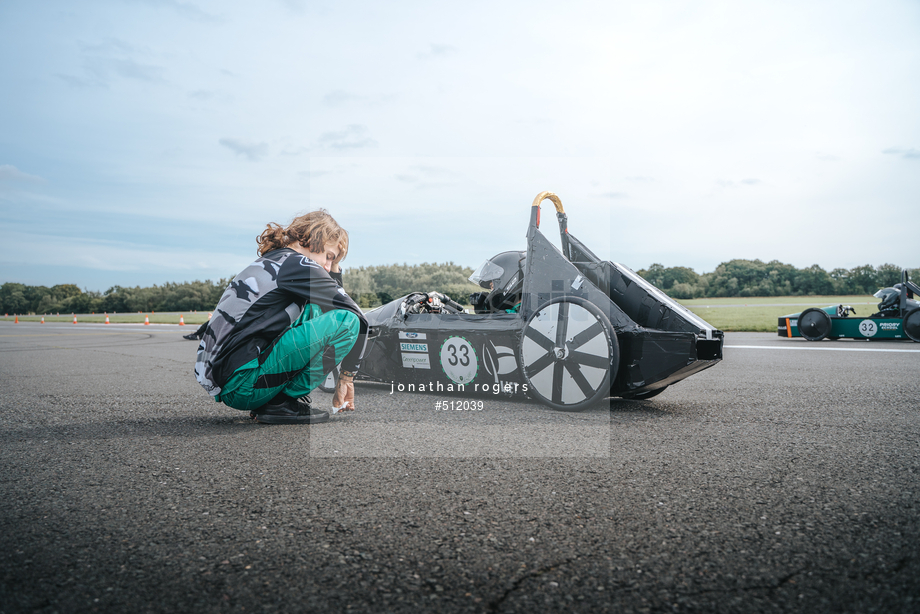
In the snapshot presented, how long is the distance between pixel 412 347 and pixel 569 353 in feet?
4.96

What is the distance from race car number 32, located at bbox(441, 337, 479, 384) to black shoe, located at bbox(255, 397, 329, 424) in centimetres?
123

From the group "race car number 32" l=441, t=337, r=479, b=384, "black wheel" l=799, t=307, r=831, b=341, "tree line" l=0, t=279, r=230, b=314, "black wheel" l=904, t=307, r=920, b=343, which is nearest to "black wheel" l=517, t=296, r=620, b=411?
"race car number 32" l=441, t=337, r=479, b=384

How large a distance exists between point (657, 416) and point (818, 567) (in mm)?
2247

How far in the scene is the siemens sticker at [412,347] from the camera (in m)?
4.66

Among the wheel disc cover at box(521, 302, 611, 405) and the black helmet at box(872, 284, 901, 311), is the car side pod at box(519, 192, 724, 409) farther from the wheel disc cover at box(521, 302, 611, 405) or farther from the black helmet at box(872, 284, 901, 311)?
the black helmet at box(872, 284, 901, 311)

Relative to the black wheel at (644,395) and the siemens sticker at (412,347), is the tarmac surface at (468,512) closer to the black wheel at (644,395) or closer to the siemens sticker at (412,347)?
the black wheel at (644,395)

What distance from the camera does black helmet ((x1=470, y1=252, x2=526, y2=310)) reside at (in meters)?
4.85

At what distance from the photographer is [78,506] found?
2092 mm

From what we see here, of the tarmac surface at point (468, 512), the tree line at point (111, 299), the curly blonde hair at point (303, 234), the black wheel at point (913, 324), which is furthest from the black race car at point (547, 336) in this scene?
the tree line at point (111, 299)

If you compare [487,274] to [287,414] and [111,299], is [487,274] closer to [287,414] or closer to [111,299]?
[287,414]

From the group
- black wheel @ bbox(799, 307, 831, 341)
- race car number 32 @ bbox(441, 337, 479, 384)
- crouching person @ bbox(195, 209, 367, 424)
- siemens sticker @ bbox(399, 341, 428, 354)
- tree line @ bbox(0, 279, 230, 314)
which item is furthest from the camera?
tree line @ bbox(0, 279, 230, 314)

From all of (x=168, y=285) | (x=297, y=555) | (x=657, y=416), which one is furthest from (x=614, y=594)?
(x=168, y=285)

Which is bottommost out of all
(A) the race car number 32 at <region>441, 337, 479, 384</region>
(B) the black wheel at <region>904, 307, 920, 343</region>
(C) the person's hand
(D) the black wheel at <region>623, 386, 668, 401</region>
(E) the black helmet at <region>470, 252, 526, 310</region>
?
(D) the black wheel at <region>623, 386, 668, 401</region>

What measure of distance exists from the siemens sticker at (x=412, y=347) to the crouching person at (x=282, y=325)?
46.3 inches
